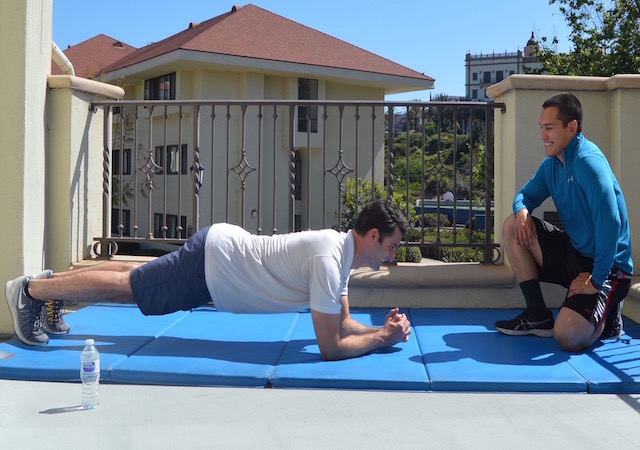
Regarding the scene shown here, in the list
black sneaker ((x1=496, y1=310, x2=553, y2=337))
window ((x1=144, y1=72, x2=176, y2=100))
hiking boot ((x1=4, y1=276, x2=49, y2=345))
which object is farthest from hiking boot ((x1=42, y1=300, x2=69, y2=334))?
window ((x1=144, y1=72, x2=176, y2=100))

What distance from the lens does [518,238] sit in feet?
15.1

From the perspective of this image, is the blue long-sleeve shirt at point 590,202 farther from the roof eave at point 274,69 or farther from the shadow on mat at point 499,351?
the roof eave at point 274,69

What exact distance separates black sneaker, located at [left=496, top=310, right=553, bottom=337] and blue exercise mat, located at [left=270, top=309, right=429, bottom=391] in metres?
0.70

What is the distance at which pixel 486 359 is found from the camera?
414 centimetres

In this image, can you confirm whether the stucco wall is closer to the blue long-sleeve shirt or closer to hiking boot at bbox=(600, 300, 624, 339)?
the blue long-sleeve shirt

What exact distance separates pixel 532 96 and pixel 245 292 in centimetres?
296

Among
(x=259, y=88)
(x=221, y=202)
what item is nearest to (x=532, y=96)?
(x=221, y=202)

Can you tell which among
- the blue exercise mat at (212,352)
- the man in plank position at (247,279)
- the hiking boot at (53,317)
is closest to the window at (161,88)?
the blue exercise mat at (212,352)

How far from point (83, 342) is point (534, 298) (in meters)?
2.79

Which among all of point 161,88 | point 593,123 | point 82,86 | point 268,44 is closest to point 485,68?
point 268,44

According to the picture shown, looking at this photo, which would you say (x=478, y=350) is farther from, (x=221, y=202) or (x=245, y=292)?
(x=221, y=202)

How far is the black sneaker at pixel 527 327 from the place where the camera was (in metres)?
4.71

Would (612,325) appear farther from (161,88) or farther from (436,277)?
(161,88)

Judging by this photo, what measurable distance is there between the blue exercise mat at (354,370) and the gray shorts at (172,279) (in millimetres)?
667
